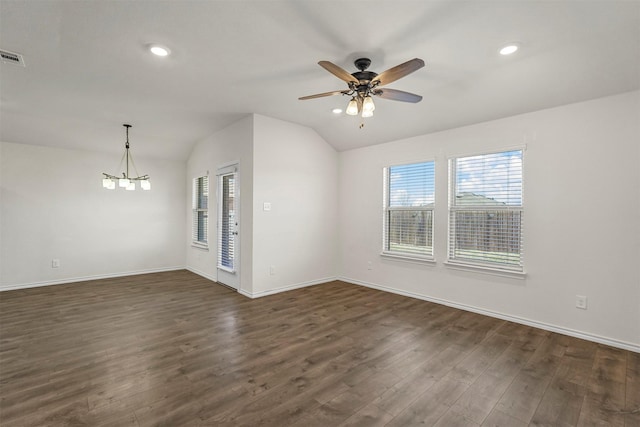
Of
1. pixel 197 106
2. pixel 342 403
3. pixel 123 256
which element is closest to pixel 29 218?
pixel 123 256

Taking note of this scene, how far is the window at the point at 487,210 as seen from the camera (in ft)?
12.2

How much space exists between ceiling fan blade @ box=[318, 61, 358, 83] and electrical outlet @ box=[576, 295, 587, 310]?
3341 millimetres

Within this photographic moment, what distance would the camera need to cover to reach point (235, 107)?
14.1 feet

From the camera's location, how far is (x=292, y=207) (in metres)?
5.09

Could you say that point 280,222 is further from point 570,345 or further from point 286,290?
point 570,345

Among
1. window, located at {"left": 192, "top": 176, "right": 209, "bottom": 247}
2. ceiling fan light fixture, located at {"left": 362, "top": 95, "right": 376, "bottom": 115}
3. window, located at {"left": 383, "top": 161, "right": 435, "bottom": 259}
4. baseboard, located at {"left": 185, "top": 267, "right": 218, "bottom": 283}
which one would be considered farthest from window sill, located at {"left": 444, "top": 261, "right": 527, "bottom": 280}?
window, located at {"left": 192, "top": 176, "right": 209, "bottom": 247}

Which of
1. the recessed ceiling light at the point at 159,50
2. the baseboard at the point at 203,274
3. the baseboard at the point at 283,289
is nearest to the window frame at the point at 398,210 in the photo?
the baseboard at the point at 283,289

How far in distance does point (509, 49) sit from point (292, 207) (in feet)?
11.6

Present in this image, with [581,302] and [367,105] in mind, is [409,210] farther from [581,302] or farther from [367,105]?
[367,105]

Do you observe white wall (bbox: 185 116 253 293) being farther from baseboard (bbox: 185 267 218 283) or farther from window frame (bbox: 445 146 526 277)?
window frame (bbox: 445 146 526 277)

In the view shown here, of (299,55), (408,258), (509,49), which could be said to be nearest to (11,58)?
(299,55)

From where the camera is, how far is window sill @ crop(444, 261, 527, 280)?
12.0 feet

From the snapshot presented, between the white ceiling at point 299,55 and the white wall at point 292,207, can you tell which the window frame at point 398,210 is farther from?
the white wall at point 292,207

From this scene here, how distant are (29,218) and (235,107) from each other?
4319 millimetres
